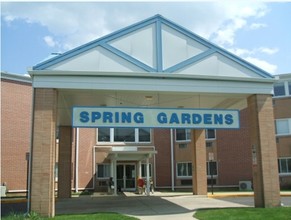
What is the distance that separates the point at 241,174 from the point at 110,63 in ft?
70.6

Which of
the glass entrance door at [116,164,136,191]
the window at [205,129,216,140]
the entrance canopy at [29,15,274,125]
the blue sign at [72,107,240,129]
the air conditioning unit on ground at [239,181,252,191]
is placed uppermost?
the entrance canopy at [29,15,274,125]

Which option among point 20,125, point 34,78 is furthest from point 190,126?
point 20,125

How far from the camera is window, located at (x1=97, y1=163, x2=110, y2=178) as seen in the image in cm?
3403

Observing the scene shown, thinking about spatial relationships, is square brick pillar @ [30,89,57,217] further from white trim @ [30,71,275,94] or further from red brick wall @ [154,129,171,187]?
red brick wall @ [154,129,171,187]

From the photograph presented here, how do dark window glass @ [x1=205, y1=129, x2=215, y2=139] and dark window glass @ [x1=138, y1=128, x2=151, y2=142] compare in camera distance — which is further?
dark window glass @ [x1=138, y1=128, x2=151, y2=142]

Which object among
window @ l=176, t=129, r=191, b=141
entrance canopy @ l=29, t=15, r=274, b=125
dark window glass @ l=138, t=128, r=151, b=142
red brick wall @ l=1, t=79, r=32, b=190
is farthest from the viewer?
dark window glass @ l=138, t=128, r=151, b=142

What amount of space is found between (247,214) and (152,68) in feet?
20.9

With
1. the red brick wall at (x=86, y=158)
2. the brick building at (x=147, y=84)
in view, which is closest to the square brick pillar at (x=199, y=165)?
the brick building at (x=147, y=84)

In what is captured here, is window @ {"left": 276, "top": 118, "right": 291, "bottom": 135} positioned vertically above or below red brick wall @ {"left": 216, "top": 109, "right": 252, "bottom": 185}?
above

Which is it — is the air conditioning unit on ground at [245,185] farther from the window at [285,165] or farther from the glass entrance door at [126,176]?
the glass entrance door at [126,176]

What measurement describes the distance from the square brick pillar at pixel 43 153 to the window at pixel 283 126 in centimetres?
2336

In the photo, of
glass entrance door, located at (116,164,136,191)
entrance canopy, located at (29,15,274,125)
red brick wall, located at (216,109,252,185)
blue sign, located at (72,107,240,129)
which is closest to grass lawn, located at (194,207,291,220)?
blue sign, located at (72,107,240,129)

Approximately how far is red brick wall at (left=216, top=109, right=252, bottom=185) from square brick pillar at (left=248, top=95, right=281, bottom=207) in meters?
17.5

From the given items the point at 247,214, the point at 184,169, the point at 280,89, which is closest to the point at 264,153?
the point at 247,214
